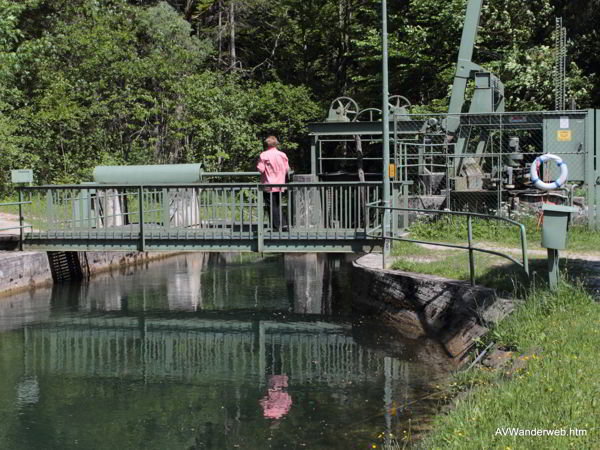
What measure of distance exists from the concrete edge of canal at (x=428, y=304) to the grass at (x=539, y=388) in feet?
2.91

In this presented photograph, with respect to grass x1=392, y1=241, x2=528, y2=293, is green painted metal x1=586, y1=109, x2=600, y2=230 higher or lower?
higher

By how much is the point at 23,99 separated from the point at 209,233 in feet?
59.6

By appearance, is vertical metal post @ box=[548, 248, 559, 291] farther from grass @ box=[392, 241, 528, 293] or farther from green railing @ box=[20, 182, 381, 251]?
green railing @ box=[20, 182, 381, 251]

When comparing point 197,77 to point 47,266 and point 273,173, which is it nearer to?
point 47,266

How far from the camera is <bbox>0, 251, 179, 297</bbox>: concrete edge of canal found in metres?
17.0

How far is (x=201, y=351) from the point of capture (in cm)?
1295

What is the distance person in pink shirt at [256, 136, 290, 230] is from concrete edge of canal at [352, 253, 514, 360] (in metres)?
1.89

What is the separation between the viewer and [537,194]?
17828mm

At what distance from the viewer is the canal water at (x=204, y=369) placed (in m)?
8.64

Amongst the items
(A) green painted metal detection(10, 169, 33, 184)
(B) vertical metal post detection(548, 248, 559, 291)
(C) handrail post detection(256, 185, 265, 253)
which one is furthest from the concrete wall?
(B) vertical metal post detection(548, 248, 559, 291)

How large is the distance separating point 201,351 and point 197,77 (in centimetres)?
2210

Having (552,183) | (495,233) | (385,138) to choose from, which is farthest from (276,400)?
(552,183)

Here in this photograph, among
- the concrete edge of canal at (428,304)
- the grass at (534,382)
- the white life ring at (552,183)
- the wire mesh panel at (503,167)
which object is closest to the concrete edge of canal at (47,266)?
the concrete edge of canal at (428,304)

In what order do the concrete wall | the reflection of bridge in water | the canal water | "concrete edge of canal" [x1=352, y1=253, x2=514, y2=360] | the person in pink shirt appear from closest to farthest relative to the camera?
the canal water
"concrete edge of canal" [x1=352, y1=253, x2=514, y2=360]
the reflection of bridge in water
the person in pink shirt
the concrete wall
